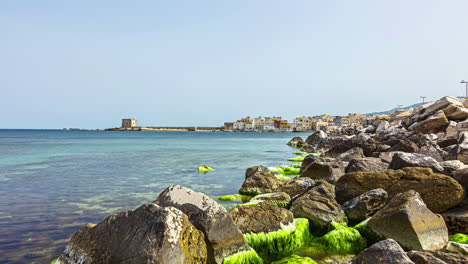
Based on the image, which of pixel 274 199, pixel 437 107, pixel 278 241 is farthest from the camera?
pixel 437 107

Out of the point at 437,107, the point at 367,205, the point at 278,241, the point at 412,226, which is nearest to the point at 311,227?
the point at 278,241

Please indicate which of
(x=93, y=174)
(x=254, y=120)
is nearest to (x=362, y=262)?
(x=93, y=174)

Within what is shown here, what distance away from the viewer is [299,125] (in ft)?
526

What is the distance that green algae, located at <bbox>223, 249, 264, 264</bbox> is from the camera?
5.22 metres

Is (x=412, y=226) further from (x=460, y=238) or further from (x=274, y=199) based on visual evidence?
(x=274, y=199)

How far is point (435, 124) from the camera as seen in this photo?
19.6 m

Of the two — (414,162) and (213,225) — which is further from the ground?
(414,162)

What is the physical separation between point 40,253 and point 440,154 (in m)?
13.0

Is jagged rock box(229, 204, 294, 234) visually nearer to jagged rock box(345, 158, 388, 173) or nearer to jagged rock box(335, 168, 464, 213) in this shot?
jagged rock box(335, 168, 464, 213)

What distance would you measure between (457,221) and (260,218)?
12.4ft

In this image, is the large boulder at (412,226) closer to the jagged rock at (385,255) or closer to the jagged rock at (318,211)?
the jagged rock at (318,211)

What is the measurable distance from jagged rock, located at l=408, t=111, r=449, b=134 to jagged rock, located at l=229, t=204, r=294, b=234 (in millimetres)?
16714

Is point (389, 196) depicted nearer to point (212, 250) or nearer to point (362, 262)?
A: point (362, 262)

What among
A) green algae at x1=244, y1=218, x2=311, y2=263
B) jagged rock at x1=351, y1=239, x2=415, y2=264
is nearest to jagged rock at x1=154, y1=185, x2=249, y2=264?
green algae at x1=244, y1=218, x2=311, y2=263
